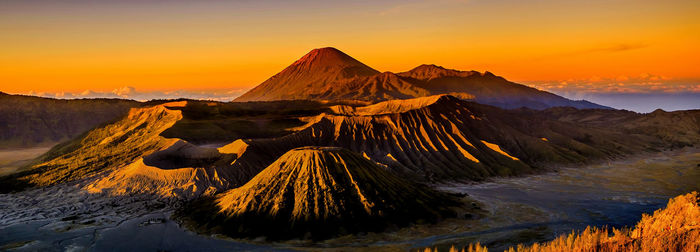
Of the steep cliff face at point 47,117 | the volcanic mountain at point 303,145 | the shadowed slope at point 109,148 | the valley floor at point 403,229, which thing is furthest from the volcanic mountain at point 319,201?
the steep cliff face at point 47,117

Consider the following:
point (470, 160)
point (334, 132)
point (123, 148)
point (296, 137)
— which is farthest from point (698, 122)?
point (123, 148)

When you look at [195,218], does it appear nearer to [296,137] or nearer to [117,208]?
[117,208]

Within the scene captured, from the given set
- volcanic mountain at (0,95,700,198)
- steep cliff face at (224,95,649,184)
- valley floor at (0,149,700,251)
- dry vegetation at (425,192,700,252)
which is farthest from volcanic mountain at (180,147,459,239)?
dry vegetation at (425,192,700,252)

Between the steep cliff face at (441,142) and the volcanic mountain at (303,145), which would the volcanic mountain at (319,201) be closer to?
the volcanic mountain at (303,145)

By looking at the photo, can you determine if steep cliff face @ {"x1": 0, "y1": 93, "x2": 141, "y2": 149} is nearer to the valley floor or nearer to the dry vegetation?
the valley floor

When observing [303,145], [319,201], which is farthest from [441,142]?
[319,201]
